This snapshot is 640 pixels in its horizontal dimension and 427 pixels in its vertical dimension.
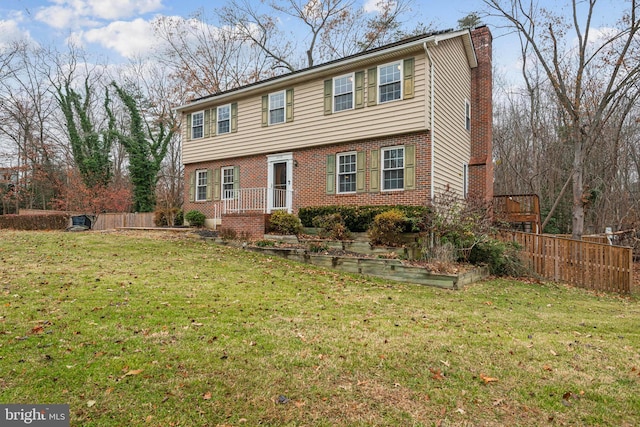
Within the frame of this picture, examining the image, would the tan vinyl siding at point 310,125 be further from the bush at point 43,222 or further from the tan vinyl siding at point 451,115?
the bush at point 43,222

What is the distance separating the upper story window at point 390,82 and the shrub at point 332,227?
4.12m

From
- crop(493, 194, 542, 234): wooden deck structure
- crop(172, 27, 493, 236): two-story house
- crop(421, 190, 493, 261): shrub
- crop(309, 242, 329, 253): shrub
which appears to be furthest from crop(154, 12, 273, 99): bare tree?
crop(421, 190, 493, 261): shrub

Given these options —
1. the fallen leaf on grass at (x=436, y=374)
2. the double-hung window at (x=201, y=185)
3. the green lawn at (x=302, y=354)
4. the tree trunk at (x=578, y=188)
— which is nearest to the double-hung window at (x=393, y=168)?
the green lawn at (x=302, y=354)

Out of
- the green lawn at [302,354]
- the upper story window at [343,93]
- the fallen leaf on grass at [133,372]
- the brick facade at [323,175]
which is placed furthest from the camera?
the upper story window at [343,93]

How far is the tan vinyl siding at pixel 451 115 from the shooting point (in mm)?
12023

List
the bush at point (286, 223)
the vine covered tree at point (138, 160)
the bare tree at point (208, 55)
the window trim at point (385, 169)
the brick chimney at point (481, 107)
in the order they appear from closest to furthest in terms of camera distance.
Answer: the window trim at point (385, 169), the bush at point (286, 223), the brick chimney at point (481, 107), the vine covered tree at point (138, 160), the bare tree at point (208, 55)

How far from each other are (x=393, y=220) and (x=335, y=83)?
580cm

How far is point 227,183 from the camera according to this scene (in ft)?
52.9

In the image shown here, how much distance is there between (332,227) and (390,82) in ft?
16.5

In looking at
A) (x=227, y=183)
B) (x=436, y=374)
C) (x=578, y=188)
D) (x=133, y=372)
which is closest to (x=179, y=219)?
(x=227, y=183)

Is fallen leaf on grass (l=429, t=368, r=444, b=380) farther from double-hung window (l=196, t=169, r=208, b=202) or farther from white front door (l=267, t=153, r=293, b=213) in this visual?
double-hung window (l=196, t=169, r=208, b=202)

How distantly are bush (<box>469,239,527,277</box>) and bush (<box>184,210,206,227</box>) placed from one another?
1073 cm

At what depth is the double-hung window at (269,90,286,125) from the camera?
1456 centimetres

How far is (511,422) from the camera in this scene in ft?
9.27
